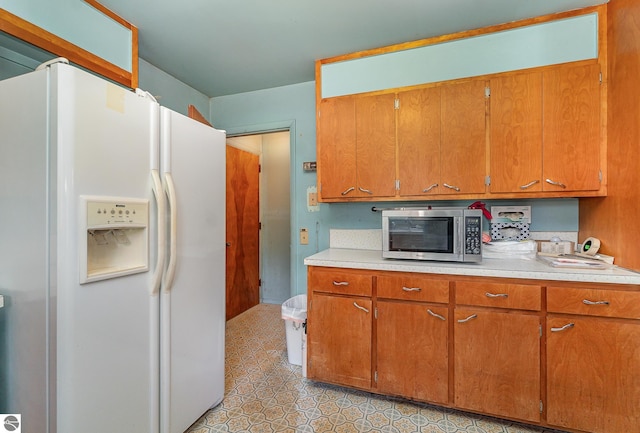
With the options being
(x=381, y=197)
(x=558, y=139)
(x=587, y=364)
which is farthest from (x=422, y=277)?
(x=558, y=139)

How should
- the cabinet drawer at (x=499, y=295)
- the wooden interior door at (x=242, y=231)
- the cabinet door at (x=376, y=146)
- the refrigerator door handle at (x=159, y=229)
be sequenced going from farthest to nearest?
the wooden interior door at (x=242, y=231) < the cabinet door at (x=376, y=146) < the cabinet drawer at (x=499, y=295) < the refrigerator door handle at (x=159, y=229)

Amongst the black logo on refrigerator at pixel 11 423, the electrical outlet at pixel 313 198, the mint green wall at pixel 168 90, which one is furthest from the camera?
the electrical outlet at pixel 313 198

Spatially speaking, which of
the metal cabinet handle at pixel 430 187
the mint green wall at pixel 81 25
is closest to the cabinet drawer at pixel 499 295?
the metal cabinet handle at pixel 430 187

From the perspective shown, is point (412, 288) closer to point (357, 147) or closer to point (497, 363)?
point (497, 363)

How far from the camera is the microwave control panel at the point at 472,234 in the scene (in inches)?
67.9

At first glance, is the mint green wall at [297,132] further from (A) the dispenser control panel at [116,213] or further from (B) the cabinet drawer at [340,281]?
(A) the dispenser control panel at [116,213]

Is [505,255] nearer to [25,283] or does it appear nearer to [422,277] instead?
[422,277]

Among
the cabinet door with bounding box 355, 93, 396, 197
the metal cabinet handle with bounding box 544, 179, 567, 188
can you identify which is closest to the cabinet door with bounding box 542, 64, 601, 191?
the metal cabinet handle with bounding box 544, 179, 567, 188

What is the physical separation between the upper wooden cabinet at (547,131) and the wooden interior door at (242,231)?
2577 mm

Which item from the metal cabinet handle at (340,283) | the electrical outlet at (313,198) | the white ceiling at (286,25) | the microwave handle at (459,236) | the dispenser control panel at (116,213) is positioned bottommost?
the metal cabinet handle at (340,283)

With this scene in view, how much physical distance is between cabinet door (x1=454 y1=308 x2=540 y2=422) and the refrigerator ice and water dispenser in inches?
67.5

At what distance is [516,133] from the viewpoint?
1.81 metres

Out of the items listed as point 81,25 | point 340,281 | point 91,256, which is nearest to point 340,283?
point 340,281

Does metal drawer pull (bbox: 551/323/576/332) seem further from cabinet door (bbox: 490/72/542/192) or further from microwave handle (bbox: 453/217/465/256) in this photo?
cabinet door (bbox: 490/72/542/192)
